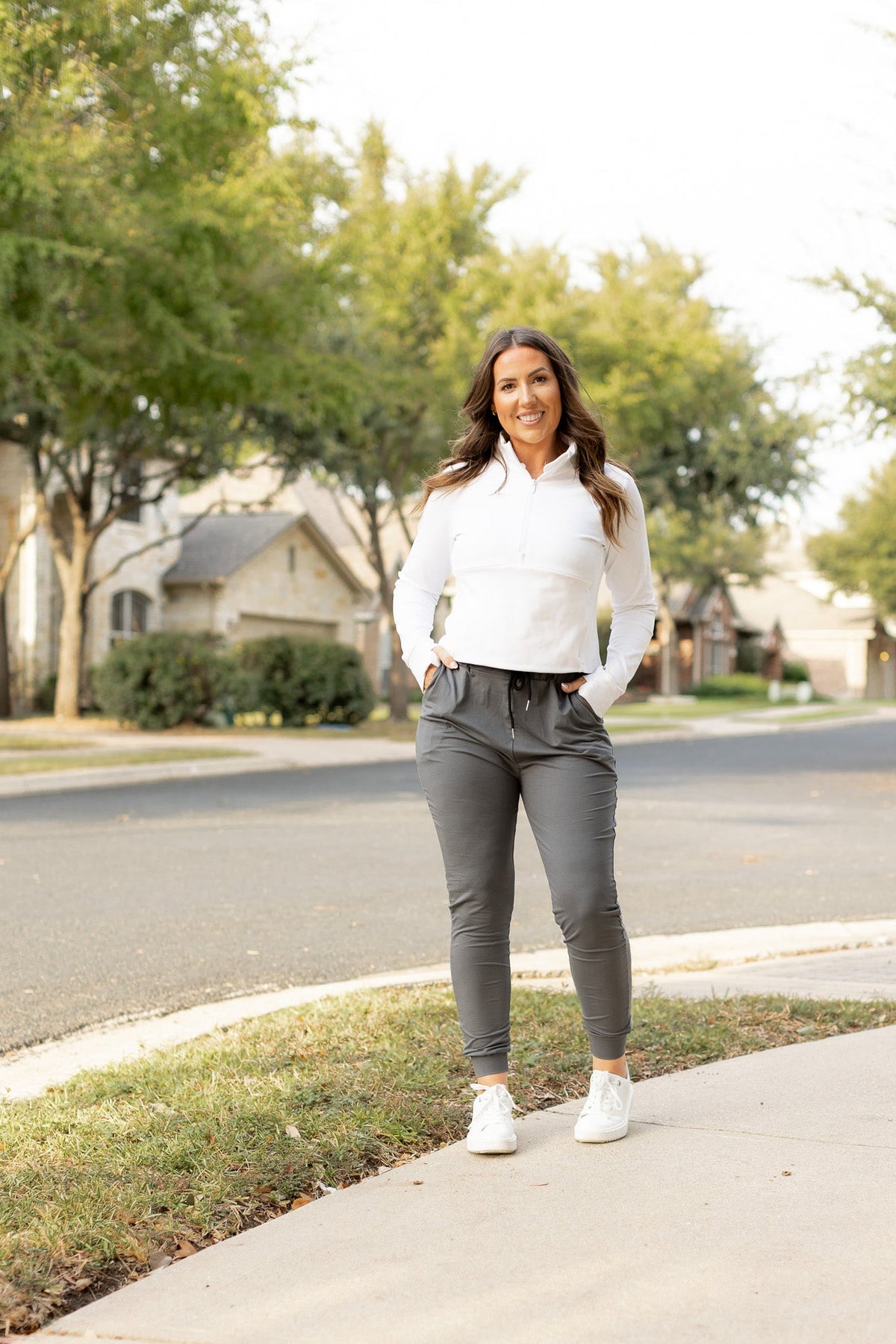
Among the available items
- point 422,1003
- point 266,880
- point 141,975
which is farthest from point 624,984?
point 266,880

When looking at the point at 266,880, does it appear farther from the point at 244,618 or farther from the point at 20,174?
the point at 244,618

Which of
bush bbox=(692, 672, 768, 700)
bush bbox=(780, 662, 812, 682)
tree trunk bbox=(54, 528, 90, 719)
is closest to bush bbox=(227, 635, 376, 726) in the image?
tree trunk bbox=(54, 528, 90, 719)

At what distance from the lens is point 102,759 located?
1672 cm

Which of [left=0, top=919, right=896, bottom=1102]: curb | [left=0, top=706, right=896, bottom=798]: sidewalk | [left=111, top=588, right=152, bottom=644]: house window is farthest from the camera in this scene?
[left=111, top=588, right=152, bottom=644]: house window

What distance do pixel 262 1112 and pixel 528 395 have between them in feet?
6.67

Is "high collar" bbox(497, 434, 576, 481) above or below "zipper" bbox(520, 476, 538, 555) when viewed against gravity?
above

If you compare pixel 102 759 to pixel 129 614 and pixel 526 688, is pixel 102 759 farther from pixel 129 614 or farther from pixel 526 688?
pixel 129 614

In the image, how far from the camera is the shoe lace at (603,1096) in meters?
3.60

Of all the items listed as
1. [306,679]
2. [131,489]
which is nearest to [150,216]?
[306,679]

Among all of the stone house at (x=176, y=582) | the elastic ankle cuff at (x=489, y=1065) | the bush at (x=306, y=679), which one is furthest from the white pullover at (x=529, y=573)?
the stone house at (x=176, y=582)

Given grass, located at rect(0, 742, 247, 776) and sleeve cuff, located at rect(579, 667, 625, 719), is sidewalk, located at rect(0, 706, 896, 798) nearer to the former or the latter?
grass, located at rect(0, 742, 247, 776)

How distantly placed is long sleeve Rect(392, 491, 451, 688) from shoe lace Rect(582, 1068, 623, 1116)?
1124 millimetres

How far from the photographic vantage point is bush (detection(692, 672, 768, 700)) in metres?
53.0

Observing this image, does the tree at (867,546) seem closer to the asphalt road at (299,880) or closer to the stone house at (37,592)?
the stone house at (37,592)
